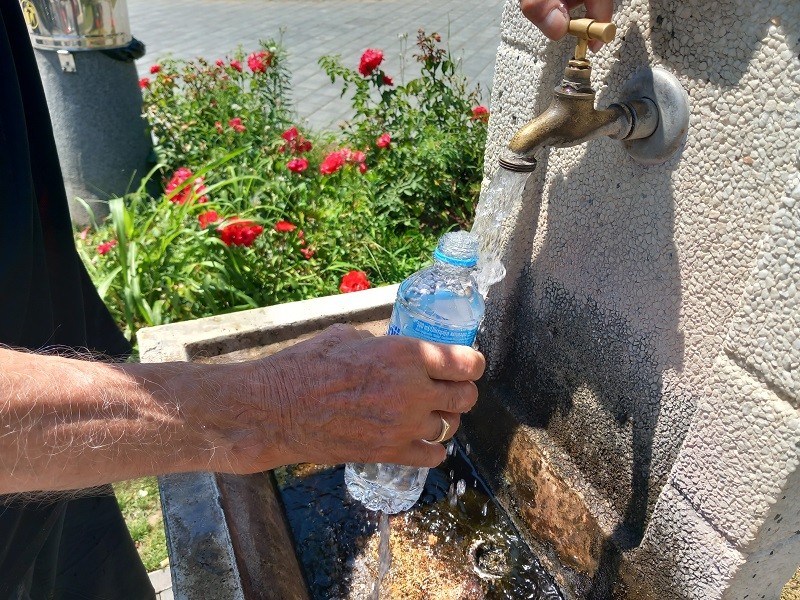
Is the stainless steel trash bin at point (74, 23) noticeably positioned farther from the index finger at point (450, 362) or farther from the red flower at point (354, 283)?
the index finger at point (450, 362)

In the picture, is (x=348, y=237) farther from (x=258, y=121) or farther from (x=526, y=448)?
(x=526, y=448)

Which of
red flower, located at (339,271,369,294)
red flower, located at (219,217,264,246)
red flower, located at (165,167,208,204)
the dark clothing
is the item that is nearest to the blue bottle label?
the dark clothing

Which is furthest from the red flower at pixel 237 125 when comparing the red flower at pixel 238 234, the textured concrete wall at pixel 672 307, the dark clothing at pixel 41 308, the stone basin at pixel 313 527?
the textured concrete wall at pixel 672 307

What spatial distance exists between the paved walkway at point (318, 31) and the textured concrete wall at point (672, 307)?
471 centimetres

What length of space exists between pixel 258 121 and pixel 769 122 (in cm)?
383

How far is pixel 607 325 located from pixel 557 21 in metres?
0.79

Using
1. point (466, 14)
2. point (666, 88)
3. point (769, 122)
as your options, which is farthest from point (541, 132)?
point (466, 14)

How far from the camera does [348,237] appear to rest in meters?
3.67

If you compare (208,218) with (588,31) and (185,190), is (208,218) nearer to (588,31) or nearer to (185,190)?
(185,190)

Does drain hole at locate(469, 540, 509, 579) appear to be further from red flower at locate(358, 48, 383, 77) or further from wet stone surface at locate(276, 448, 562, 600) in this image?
red flower at locate(358, 48, 383, 77)

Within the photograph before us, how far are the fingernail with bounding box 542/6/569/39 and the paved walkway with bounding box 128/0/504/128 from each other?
16.9 ft

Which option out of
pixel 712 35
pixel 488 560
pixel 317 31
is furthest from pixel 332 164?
pixel 317 31

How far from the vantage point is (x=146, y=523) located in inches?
110

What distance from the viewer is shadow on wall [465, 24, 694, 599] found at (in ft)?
4.86
